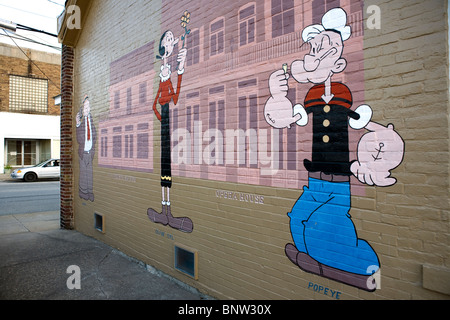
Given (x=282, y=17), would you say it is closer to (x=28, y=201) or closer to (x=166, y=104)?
(x=166, y=104)

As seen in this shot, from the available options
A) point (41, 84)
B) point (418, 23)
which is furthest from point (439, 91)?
point (41, 84)

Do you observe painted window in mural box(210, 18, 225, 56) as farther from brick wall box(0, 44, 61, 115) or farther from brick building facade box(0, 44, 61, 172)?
brick wall box(0, 44, 61, 115)

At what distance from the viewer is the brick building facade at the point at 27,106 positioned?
890 inches

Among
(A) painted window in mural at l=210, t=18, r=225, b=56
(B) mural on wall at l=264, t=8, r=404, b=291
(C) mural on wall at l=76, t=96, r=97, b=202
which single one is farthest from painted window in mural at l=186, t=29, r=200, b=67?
(C) mural on wall at l=76, t=96, r=97, b=202

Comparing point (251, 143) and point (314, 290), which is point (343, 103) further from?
point (314, 290)

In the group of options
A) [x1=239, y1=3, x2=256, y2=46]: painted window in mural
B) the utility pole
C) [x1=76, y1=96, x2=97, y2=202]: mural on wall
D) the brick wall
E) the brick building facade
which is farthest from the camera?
the brick building facade

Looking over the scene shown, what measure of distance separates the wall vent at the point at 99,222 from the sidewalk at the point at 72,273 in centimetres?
28

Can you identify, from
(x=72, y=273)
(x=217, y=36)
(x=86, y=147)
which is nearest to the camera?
(x=217, y=36)

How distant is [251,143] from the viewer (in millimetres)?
3568

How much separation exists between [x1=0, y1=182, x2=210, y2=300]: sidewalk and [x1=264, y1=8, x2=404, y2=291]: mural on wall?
1.89 m

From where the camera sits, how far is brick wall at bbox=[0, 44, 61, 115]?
22500 millimetres

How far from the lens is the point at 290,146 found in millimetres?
3182

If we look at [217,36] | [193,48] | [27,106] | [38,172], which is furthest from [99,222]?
[27,106]

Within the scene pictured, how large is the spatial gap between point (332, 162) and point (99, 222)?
572 centimetres
